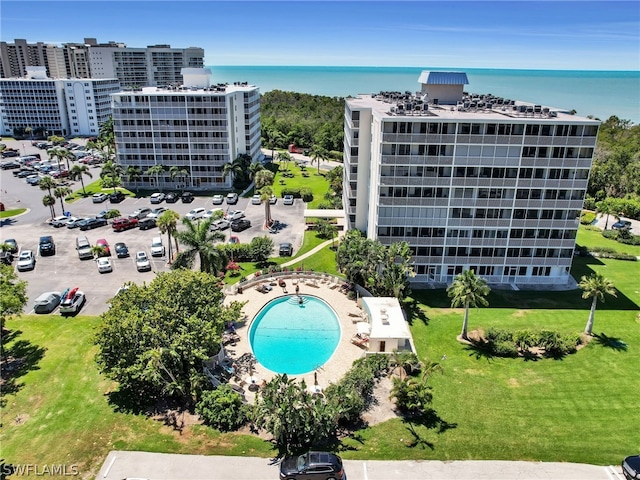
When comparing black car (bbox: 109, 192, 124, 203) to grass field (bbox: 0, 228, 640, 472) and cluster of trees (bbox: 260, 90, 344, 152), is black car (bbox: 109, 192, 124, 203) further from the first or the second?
cluster of trees (bbox: 260, 90, 344, 152)

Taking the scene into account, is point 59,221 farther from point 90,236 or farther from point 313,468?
point 313,468

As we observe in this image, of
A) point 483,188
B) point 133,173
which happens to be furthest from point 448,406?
point 133,173

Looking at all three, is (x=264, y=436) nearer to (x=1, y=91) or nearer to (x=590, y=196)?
(x=590, y=196)

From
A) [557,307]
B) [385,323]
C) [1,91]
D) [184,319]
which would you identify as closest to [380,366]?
[385,323]

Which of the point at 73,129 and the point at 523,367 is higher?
the point at 73,129

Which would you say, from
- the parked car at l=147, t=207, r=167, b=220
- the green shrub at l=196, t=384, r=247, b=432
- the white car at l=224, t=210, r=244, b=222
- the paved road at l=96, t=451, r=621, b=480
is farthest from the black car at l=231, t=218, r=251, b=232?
the paved road at l=96, t=451, r=621, b=480

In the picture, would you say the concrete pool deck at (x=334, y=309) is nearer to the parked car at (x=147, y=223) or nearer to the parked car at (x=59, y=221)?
the parked car at (x=147, y=223)
